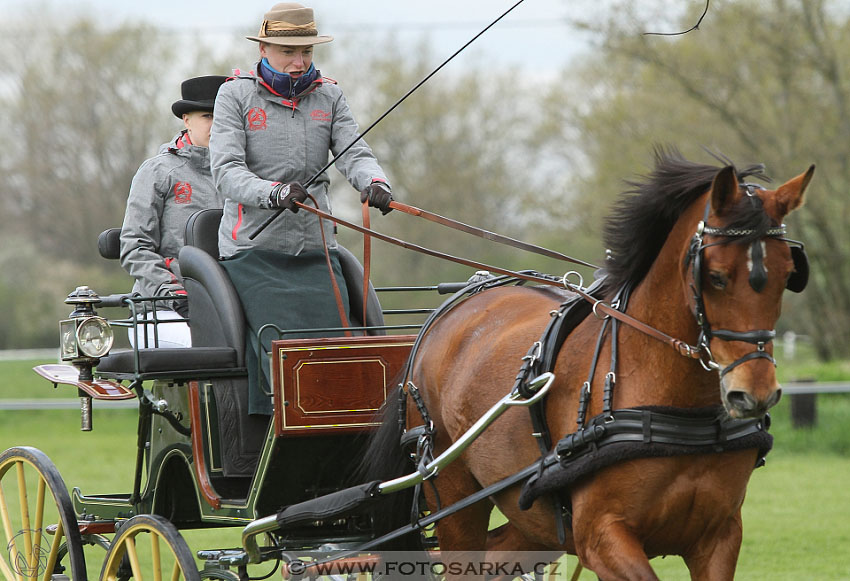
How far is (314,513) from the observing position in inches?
155

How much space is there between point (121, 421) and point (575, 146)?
8875 millimetres

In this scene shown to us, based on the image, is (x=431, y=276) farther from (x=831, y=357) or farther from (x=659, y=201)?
(x=659, y=201)

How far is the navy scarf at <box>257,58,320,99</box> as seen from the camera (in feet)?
14.5

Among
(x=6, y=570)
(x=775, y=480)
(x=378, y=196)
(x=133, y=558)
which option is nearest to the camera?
(x=133, y=558)

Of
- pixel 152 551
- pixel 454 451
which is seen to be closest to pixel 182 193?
pixel 152 551

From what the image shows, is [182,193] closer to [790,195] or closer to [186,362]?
[186,362]

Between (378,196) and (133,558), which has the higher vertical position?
(378,196)

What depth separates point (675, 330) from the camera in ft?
10.1

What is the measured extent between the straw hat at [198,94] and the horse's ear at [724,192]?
3348 millimetres

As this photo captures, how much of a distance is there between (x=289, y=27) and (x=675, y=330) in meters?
2.04

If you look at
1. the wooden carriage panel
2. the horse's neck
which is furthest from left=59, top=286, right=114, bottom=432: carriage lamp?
the horse's neck

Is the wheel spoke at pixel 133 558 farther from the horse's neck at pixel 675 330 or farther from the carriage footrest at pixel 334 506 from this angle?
the horse's neck at pixel 675 330

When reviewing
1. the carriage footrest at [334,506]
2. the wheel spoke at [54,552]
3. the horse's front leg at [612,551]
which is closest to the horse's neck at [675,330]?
the horse's front leg at [612,551]

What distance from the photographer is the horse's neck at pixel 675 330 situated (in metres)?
3.06
